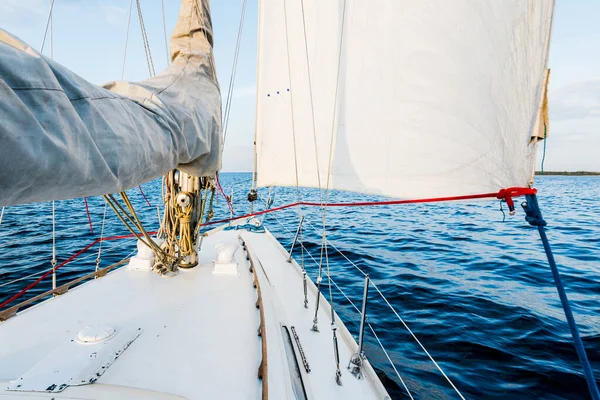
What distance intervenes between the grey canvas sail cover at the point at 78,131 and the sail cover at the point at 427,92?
1.39 metres

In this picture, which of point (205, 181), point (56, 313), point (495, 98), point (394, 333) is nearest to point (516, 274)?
point (394, 333)

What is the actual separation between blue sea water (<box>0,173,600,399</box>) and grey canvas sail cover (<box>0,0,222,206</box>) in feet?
6.13

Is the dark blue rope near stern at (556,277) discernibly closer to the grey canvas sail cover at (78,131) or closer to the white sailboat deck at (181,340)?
the white sailboat deck at (181,340)

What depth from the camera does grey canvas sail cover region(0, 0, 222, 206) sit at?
75 cm

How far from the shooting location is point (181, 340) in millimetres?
1910

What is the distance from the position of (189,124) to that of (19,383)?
4.68 ft

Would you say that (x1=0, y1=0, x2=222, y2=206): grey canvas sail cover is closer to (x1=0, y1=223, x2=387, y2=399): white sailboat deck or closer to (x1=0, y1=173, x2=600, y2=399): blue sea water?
(x1=0, y1=223, x2=387, y2=399): white sailboat deck

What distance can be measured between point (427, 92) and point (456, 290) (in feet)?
12.8

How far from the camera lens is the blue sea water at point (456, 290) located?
3033 millimetres

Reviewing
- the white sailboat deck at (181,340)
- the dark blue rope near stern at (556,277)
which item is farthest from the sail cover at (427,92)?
the white sailboat deck at (181,340)

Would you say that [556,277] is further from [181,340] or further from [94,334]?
[94,334]

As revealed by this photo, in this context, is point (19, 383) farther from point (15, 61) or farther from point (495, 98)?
point (495, 98)

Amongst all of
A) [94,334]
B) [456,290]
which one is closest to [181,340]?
[94,334]

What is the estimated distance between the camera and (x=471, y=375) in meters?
3.02
